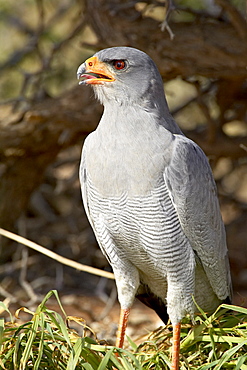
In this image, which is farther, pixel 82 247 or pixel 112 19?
pixel 82 247

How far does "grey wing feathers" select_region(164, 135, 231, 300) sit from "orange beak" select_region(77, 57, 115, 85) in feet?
1.66

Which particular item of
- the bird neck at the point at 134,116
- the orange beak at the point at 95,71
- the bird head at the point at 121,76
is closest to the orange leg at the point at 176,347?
the bird neck at the point at 134,116

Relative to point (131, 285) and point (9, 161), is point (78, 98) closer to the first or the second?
point (9, 161)

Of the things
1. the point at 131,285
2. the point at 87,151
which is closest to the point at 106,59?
the point at 87,151

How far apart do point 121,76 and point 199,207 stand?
0.85m

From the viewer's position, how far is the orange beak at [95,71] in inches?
129

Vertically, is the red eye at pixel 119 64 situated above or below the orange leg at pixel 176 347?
above

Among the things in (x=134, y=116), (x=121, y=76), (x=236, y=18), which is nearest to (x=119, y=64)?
(x=121, y=76)

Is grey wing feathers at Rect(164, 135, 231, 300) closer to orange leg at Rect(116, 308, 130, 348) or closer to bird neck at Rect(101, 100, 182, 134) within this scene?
bird neck at Rect(101, 100, 182, 134)

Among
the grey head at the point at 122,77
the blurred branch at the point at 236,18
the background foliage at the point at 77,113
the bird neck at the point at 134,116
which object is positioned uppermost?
the grey head at the point at 122,77

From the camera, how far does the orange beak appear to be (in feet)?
10.8

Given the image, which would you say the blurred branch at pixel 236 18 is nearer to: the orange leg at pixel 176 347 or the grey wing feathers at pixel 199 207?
the grey wing feathers at pixel 199 207

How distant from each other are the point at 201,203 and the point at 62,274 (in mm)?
3132

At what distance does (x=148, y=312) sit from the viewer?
577 cm
